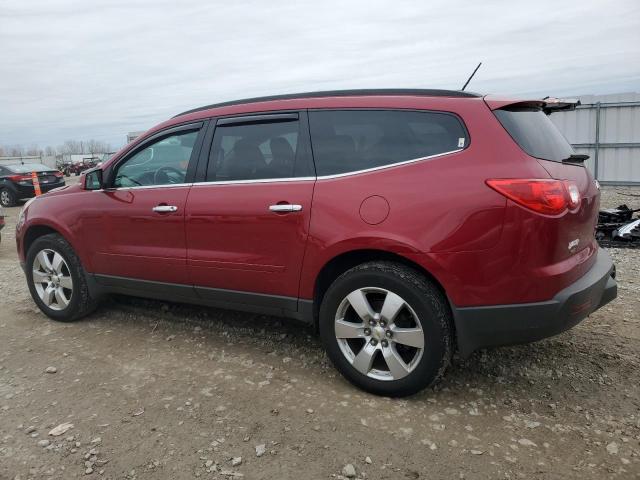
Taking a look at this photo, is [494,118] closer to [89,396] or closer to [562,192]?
[562,192]

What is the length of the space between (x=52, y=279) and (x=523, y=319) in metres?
3.95

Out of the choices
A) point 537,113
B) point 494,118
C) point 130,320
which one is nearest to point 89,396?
point 130,320

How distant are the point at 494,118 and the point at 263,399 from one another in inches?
82.5

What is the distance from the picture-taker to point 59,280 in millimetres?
4582

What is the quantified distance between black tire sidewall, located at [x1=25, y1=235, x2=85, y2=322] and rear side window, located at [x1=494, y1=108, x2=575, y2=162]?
3618mm

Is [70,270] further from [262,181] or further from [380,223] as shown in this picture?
[380,223]

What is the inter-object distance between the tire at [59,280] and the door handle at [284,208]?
2.19m

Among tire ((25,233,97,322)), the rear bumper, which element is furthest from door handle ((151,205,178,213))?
the rear bumper

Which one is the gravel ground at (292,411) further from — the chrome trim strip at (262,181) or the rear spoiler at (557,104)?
the rear spoiler at (557,104)

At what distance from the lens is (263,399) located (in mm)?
3131

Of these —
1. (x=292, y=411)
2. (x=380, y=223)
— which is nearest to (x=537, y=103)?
(x=380, y=223)

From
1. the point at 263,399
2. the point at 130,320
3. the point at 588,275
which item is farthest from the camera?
the point at 130,320

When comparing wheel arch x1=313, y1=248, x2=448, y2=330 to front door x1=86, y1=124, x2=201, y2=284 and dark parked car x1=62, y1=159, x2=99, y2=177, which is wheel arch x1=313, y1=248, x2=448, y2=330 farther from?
dark parked car x1=62, y1=159, x2=99, y2=177

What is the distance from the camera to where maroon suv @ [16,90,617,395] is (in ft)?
8.79
